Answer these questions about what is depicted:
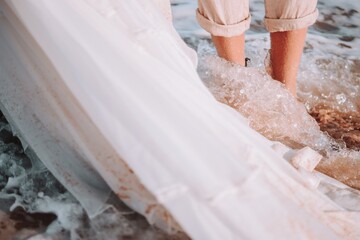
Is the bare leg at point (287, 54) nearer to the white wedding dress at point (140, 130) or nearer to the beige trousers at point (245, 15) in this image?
the beige trousers at point (245, 15)

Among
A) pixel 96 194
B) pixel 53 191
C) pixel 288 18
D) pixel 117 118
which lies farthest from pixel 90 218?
pixel 288 18

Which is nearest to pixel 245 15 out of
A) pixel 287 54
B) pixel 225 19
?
pixel 225 19

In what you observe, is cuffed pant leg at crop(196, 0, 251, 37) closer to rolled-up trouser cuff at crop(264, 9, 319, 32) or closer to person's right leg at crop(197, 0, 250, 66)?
person's right leg at crop(197, 0, 250, 66)

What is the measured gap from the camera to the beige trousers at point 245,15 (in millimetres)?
1721

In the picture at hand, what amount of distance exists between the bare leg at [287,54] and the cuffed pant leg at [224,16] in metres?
0.16

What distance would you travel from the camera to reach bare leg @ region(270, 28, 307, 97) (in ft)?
6.01

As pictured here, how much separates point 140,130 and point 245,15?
1031 millimetres

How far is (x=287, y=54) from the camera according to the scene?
6.13ft

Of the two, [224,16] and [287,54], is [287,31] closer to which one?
[287,54]

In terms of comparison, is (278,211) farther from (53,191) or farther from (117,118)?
(53,191)

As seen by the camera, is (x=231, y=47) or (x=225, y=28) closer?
(x=225, y=28)

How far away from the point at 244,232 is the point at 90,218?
0.42m

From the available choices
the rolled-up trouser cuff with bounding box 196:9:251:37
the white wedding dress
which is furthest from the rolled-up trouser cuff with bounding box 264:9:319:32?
the white wedding dress

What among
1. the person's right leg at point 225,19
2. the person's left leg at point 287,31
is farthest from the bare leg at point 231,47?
the person's left leg at point 287,31
